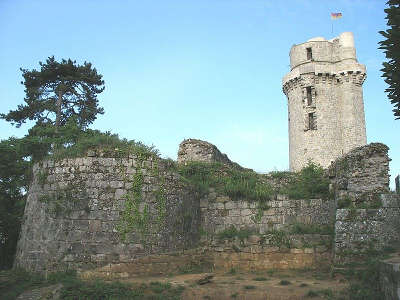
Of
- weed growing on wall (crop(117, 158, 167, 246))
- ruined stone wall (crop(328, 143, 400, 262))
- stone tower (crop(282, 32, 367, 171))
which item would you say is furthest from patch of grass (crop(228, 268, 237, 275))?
stone tower (crop(282, 32, 367, 171))

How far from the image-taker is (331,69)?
126 feet

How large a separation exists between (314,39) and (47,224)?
35.7 m

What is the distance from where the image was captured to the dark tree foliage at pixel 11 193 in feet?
49.4

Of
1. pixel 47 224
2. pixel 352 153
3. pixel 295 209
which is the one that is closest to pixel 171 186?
pixel 47 224

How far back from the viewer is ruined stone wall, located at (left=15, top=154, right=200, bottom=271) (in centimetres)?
1028

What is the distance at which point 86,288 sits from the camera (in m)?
8.74

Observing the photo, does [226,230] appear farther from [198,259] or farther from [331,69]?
[331,69]

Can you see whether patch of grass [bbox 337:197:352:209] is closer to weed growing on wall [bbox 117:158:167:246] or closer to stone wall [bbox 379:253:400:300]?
stone wall [bbox 379:253:400:300]

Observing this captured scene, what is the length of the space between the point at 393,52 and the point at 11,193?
1453 cm

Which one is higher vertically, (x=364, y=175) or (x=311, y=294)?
(x=364, y=175)

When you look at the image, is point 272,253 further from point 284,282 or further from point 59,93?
point 59,93

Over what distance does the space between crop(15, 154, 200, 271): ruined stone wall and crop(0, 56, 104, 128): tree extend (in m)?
15.9

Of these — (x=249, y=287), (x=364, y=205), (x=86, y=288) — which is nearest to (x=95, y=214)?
(x=86, y=288)

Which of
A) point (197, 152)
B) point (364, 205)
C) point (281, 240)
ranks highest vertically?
point (197, 152)
